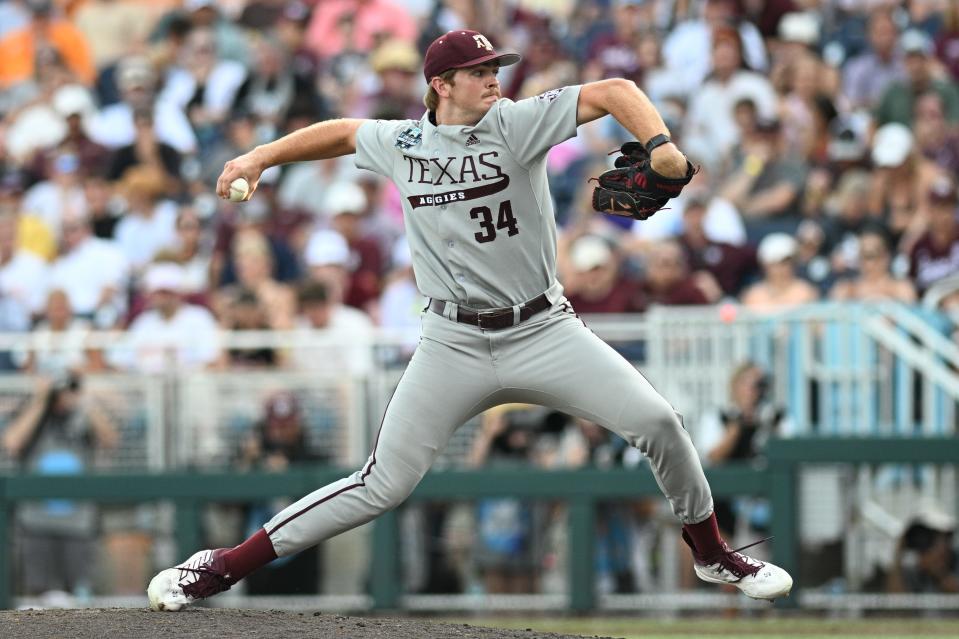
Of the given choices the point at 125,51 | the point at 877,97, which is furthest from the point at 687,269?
the point at 125,51

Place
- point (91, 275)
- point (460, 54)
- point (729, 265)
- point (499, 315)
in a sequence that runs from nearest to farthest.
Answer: point (460, 54) < point (499, 315) < point (729, 265) < point (91, 275)

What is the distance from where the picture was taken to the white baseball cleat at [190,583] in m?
6.36

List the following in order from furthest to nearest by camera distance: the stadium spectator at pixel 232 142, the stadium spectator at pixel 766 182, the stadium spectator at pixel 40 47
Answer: the stadium spectator at pixel 40 47, the stadium spectator at pixel 232 142, the stadium spectator at pixel 766 182

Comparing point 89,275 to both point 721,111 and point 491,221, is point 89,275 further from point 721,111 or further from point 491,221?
point 491,221

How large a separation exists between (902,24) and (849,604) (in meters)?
4.93

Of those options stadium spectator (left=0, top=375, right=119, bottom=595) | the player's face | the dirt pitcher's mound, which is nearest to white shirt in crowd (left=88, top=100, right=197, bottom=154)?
stadium spectator (left=0, top=375, right=119, bottom=595)

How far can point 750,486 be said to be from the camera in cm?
1022

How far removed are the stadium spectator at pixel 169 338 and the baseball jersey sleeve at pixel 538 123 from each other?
16.2 feet

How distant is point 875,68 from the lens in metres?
12.7

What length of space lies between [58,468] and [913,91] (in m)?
6.46

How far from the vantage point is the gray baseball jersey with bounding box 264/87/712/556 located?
5.97 m

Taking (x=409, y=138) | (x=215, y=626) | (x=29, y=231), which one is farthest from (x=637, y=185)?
(x=29, y=231)

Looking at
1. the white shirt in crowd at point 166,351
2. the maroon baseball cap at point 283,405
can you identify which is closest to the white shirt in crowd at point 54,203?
the white shirt in crowd at point 166,351

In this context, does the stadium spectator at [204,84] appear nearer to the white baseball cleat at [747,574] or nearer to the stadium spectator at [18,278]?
the stadium spectator at [18,278]
